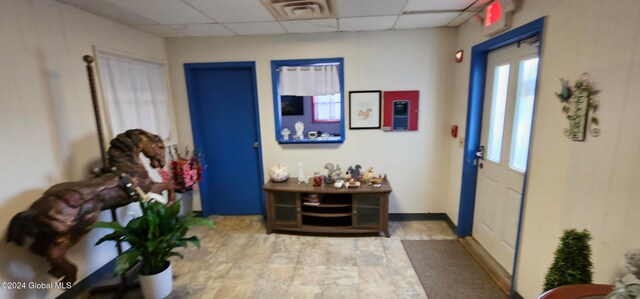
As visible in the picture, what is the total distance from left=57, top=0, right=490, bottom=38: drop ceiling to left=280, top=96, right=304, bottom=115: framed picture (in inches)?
90.1

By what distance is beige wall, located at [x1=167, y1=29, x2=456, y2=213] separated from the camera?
305 centimetres

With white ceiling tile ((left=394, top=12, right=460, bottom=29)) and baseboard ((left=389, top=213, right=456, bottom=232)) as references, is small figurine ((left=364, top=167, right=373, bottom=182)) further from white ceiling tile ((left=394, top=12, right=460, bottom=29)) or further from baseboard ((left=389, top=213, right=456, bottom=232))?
white ceiling tile ((left=394, top=12, right=460, bottom=29))

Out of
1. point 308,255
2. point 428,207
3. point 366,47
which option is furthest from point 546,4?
point 308,255

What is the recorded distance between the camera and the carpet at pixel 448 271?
2.10 meters

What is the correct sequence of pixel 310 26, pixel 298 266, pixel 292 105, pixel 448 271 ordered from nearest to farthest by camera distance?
pixel 448 271
pixel 298 266
pixel 310 26
pixel 292 105

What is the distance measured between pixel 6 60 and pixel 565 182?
3633 mm

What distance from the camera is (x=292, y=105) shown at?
210 inches

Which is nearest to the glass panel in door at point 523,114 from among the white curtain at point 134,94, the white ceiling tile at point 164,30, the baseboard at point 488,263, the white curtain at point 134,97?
the baseboard at point 488,263

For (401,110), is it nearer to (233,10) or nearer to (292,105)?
(233,10)

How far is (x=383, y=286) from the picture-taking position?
7.23 feet

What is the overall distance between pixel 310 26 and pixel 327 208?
82.2 inches

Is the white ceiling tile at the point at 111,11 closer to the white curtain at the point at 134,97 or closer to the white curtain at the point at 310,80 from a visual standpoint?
the white curtain at the point at 134,97

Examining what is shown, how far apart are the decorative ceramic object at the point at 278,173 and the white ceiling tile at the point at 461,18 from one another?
2489 millimetres

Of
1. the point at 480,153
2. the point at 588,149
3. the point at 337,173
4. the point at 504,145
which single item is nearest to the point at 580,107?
the point at 588,149
